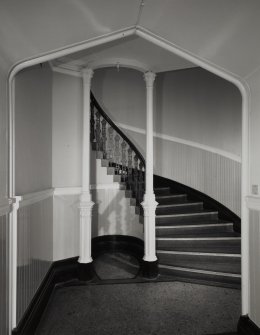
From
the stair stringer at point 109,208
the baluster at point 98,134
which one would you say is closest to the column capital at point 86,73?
the baluster at point 98,134

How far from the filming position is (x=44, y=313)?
7.29 feet

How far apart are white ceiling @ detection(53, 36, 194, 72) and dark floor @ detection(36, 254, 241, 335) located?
2701 mm

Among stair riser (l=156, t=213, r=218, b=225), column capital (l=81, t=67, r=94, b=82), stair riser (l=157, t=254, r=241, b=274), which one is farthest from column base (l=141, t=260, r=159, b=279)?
column capital (l=81, t=67, r=94, b=82)

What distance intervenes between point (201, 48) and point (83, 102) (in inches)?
63.3

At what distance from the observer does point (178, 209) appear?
401cm

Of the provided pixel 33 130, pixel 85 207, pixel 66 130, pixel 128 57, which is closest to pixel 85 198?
pixel 85 207

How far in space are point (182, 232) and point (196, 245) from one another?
0.92 ft

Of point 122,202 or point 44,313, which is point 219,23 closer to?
point 44,313

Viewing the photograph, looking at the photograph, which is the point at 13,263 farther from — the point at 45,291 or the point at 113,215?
the point at 113,215

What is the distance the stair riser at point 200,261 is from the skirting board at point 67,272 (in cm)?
35

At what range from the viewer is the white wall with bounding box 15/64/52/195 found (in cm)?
187

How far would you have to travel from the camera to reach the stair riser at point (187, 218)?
3.69 meters

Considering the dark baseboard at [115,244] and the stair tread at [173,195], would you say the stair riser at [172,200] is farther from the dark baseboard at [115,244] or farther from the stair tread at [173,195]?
the dark baseboard at [115,244]

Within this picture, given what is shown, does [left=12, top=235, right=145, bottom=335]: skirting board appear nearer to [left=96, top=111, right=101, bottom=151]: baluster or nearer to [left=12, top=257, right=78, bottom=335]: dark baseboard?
[left=12, top=257, right=78, bottom=335]: dark baseboard
